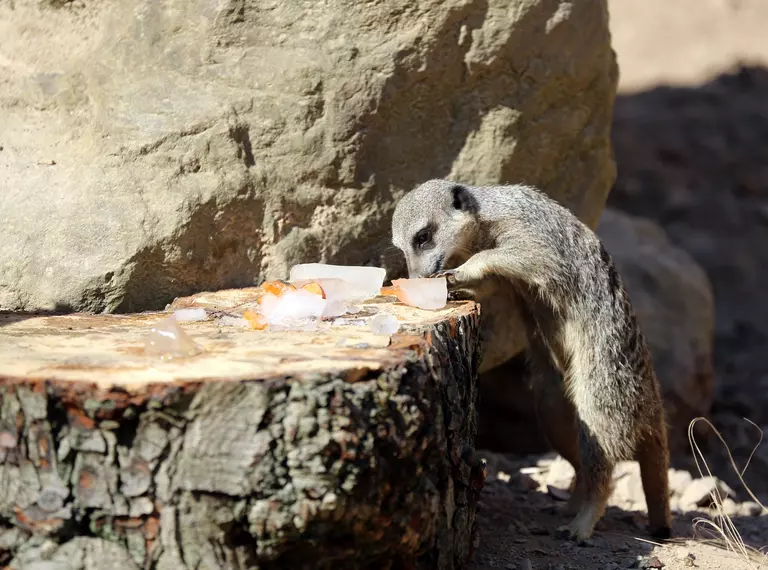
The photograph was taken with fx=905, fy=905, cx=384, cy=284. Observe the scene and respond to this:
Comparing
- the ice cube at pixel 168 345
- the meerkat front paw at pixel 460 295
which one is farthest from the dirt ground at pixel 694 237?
the ice cube at pixel 168 345

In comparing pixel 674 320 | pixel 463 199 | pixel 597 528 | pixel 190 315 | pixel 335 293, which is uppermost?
pixel 463 199

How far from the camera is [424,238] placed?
4062mm

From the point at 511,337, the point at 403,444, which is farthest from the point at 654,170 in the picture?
the point at 403,444

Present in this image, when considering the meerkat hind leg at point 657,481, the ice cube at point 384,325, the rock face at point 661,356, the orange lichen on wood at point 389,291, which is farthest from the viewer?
the rock face at point 661,356

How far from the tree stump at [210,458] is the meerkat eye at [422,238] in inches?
51.3

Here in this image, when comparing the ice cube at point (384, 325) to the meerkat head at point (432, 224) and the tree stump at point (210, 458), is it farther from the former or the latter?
the meerkat head at point (432, 224)

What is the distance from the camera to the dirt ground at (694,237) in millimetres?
4031

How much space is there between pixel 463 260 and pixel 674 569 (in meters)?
1.62

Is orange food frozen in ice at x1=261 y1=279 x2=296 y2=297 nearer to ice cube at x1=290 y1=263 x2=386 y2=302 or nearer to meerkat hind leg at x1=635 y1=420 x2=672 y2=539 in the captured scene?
ice cube at x1=290 y1=263 x2=386 y2=302

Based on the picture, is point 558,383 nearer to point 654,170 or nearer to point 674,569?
point 674,569

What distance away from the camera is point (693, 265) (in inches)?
273

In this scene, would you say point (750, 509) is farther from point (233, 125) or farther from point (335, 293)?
point (233, 125)

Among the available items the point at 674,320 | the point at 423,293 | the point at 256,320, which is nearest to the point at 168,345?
the point at 256,320

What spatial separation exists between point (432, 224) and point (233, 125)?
1.00m
